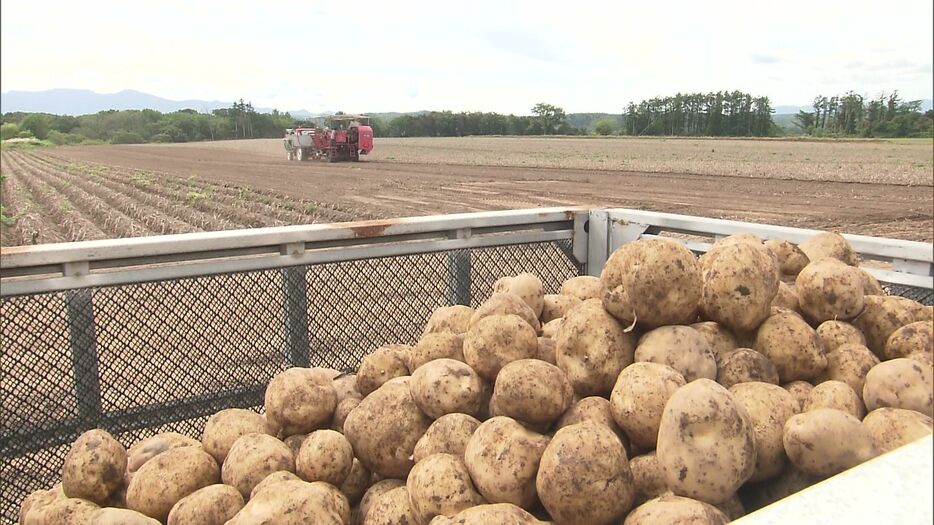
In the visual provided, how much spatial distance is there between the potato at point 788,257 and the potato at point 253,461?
1642mm

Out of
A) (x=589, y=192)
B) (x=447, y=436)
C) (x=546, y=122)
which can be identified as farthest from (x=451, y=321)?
(x=546, y=122)

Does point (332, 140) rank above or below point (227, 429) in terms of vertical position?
above

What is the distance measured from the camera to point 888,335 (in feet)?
6.50

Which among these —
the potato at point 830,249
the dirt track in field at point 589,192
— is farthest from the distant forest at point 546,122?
the dirt track in field at point 589,192

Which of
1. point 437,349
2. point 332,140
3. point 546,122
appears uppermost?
point 546,122

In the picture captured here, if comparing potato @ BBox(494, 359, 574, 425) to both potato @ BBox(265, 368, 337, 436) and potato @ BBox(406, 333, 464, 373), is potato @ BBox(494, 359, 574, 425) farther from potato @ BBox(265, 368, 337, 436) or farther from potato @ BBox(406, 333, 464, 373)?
potato @ BBox(265, 368, 337, 436)

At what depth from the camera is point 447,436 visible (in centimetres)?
188

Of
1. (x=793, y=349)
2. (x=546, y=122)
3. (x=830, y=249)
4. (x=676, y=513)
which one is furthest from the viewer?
(x=546, y=122)

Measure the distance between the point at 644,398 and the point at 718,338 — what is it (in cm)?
42

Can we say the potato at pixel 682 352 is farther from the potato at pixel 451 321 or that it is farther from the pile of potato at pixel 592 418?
the potato at pixel 451 321

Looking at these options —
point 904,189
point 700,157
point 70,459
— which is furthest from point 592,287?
point 700,157

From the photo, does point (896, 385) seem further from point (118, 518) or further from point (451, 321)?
point (118, 518)

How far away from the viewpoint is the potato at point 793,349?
191 centimetres

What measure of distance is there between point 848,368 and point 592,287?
91 cm
